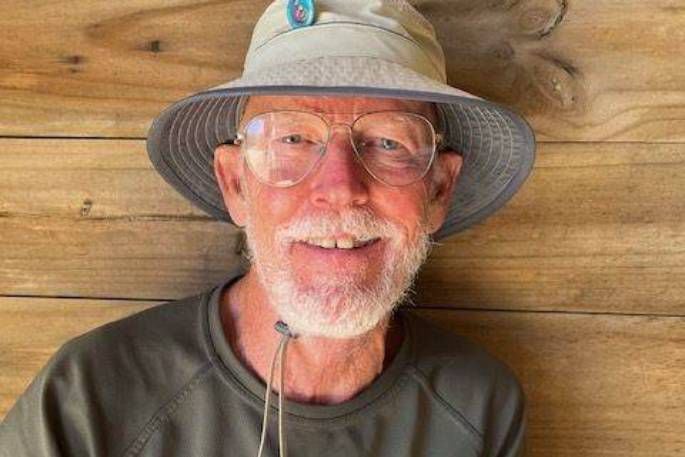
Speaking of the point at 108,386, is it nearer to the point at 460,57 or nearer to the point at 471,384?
the point at 471,384

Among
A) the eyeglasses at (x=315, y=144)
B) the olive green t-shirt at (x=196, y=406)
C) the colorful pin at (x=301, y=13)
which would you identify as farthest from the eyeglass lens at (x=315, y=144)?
the olive green t-shirt at (x=196, y=406)

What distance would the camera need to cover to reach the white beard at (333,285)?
40.1 inches

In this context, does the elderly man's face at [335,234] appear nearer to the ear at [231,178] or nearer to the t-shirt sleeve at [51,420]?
the ear at [231,178]

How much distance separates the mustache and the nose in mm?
12

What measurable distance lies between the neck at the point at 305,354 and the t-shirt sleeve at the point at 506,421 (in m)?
0.19

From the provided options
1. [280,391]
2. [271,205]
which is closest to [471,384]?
[280,391]

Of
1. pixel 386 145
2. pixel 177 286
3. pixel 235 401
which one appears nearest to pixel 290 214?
pixel 386 145

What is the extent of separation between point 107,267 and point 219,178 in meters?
0.29

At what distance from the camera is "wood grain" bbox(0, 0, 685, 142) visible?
→ 1.23 metres

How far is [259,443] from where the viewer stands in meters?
1.08

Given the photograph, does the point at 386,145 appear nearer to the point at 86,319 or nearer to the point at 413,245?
the point at 413,245

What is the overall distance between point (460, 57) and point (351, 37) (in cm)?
31

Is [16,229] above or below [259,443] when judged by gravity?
above

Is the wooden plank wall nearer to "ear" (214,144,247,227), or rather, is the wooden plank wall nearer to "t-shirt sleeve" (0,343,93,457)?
"ear" (214,144,247,227)
